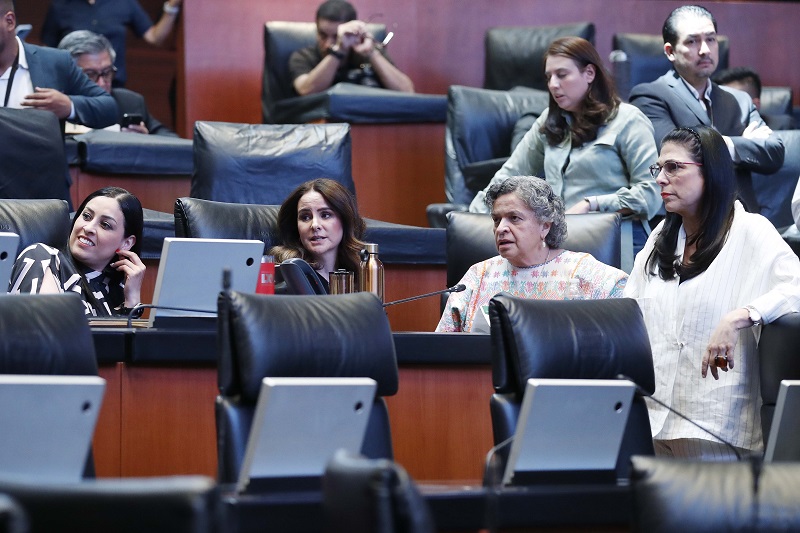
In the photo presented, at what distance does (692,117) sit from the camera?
4035mm

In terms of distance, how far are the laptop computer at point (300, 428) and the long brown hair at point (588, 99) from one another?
2.01 metres

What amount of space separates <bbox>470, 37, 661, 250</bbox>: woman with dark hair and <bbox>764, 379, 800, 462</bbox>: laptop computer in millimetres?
1675

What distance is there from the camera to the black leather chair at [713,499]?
1.63m

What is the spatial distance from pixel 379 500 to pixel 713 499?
50cm

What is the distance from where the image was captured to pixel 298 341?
6.89 feet

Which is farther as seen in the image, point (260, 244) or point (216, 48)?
point (216, 48)

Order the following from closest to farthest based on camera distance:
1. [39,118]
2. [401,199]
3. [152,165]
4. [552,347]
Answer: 1. [552,347]
2. [39,118]
3. [152,165]
4. [401,199]

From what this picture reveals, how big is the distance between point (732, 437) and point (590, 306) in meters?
0.55

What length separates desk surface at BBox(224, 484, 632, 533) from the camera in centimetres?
172

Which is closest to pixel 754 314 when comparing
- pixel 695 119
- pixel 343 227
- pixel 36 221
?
pixel 343 227

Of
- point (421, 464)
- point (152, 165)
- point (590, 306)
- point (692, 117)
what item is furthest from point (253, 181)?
point (590, 306)

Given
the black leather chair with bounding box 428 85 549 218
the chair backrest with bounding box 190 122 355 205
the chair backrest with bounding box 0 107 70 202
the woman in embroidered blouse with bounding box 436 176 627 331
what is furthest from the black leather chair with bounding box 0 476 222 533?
the black leather chair with bounding box 428 85 549 218

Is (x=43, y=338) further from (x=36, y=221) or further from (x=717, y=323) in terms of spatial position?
(x=717, y=323)

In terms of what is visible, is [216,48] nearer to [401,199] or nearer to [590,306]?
[401,199]
